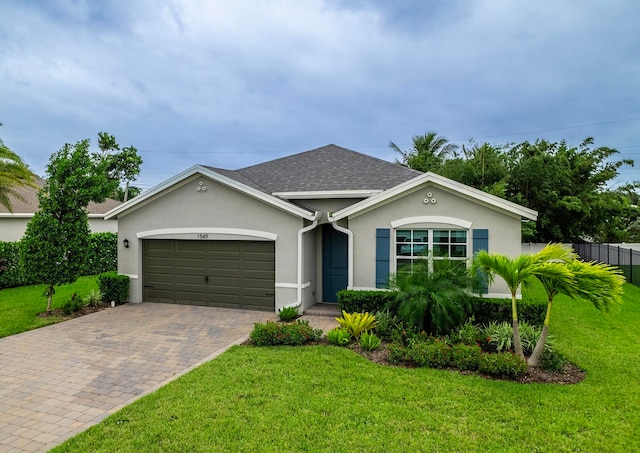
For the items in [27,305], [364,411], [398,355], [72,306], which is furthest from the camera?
[27,305]

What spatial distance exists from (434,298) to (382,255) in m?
3.05

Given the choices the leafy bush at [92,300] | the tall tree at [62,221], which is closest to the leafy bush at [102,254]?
the leafy bush at [92,300]

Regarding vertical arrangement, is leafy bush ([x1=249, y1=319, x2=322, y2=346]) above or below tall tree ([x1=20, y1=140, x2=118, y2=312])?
below

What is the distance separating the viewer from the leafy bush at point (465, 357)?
6.63 meters

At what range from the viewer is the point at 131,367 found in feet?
22.8

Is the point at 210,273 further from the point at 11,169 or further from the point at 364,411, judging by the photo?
the point at 11,169

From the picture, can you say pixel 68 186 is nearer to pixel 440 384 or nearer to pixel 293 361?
pixel 293 361

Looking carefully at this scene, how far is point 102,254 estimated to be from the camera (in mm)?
18672

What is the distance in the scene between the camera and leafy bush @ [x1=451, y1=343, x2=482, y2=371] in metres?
6.63

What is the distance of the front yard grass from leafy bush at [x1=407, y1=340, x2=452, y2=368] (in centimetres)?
22

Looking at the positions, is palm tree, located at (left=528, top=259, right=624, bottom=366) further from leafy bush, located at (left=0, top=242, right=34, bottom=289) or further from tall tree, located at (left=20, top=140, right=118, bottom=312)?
leafy bush, located at (left=0, top=242, right=34, bottom=289)

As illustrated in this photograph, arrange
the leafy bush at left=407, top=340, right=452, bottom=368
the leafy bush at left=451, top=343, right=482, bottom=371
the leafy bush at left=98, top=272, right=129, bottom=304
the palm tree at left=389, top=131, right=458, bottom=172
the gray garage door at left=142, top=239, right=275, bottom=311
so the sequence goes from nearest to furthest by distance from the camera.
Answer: the leafy bush at left=451, top=343, right=482, bottom=371 → the leafy bush at left=407, top=340, right=452, bottom=368 → the gray garage door at left=142, top=239, right=275, bottom=311 → the leafy bush at left=98, top=272, right=129, bottom=304 → the palm tree at left=389, top=131, right=458, bottom=172

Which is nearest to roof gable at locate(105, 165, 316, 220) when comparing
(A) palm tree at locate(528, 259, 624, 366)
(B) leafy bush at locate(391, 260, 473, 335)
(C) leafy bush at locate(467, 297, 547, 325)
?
(B) leafy bush at locate(391, 260, 473, 335)

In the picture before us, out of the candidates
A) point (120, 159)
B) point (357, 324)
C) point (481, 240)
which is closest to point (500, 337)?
point (357, 324)
